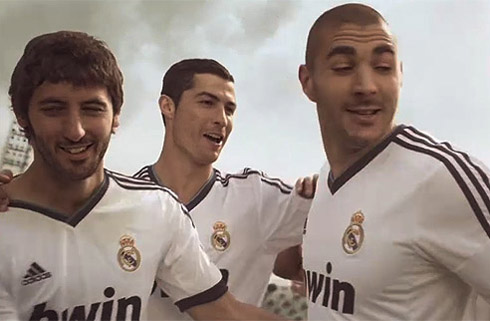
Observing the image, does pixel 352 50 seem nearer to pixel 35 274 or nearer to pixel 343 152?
pixel 343 152

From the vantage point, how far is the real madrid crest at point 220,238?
938 mm

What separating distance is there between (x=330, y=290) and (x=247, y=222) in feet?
0.92

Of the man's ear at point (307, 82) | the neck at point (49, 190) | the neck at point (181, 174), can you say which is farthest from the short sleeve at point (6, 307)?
the man's ear at point (307, 82)

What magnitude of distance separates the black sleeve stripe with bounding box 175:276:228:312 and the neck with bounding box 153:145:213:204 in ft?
0.65

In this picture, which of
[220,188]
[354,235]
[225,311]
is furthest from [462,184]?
[220,188]

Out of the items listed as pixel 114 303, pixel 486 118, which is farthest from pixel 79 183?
pixel 486 118

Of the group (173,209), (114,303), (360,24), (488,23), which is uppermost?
(488,23)

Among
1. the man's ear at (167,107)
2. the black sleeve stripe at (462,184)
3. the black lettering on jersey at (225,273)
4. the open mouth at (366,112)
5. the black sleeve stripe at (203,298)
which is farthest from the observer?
the man's ear at (167,107)

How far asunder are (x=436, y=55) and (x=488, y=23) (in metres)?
0.10

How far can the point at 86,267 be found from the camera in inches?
29.4

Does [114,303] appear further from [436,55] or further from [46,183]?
[436,55]

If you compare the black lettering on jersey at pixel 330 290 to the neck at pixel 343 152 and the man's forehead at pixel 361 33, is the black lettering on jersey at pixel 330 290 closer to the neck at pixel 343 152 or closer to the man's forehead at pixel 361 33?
the neck at pixel 343 152

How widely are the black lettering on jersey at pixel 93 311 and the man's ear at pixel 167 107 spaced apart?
0.36 m

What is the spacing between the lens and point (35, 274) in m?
0.73
